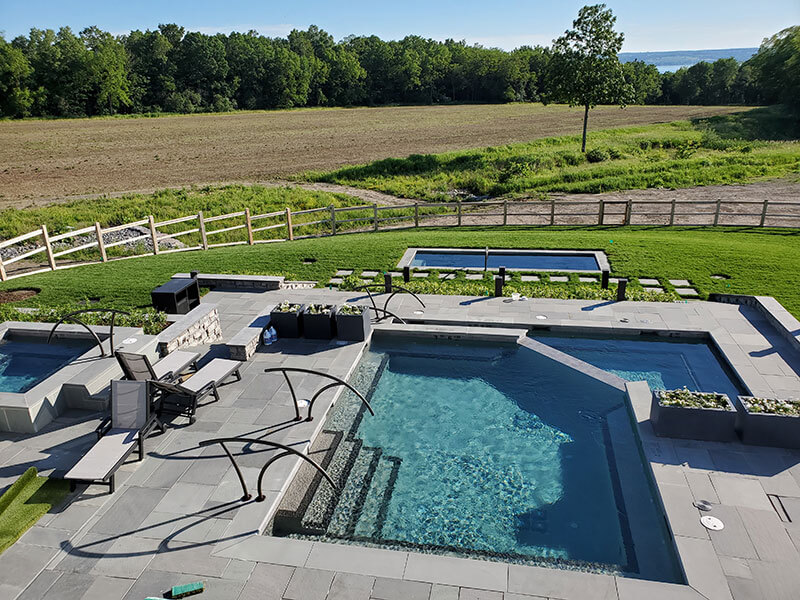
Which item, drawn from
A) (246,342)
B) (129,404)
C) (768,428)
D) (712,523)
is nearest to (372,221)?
(246,342)

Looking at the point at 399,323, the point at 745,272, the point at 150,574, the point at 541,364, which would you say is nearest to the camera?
the point at 150,574

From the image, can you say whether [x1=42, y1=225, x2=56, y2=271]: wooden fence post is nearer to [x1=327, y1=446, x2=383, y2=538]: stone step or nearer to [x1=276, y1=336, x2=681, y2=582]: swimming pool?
[x1=276, y1=336, x2=681, y2=582]: swimming pool

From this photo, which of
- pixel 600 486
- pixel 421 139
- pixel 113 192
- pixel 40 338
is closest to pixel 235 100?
pixel 421 139

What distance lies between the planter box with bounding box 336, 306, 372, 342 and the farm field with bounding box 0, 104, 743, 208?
27.2m

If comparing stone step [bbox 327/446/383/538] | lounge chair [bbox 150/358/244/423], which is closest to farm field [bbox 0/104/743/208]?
lounge chair [bbox 150/358/244/423]

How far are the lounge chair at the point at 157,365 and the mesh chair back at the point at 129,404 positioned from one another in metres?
0.56

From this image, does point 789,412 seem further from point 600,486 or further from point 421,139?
point 421,139

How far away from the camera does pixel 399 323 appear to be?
11.9 metres

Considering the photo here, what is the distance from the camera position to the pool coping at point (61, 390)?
8141 millimetres

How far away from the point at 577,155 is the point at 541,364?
105 ft

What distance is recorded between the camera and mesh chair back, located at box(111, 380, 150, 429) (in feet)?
25.5

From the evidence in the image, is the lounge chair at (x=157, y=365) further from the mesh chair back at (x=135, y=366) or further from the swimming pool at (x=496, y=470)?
the swimming pool at (x=496, y=470)

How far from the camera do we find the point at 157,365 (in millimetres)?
9336

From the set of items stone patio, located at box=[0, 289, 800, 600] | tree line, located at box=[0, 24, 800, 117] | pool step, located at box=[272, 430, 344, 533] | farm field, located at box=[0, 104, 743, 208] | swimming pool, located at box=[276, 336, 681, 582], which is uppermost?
tree line, located at box=[0, 24, 800, 117]
